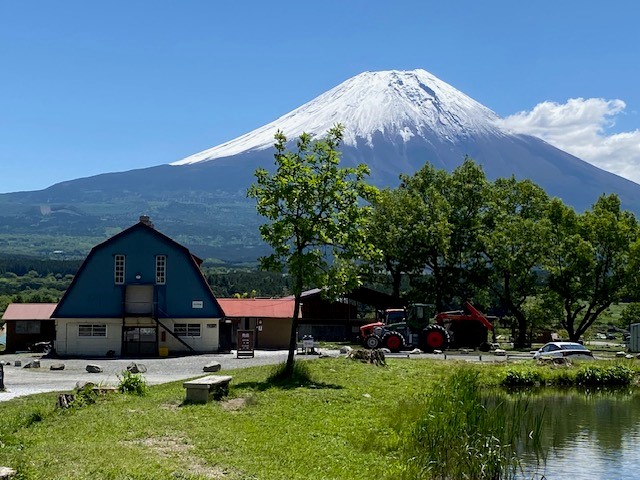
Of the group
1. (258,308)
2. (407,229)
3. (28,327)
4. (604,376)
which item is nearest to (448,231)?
(407,229)

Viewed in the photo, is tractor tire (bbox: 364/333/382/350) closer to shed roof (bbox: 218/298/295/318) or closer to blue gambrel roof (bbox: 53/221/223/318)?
shed roof (bbox: 218/298/295/318)

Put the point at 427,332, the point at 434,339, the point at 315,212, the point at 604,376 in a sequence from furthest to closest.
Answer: the point at 427,332 → the point at 434,339 → the point at 604,376 → the point at 315,212

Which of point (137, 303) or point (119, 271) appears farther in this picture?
point (137, 303)

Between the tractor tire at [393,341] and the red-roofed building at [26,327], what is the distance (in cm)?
2204

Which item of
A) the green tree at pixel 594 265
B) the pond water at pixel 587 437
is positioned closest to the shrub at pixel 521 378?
the pond water at pixel 587 437

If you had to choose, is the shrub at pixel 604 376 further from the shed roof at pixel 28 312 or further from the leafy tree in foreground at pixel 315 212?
the shed roof at pixel 28 312

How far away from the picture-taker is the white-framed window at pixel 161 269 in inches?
1919

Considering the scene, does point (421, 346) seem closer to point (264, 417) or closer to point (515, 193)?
point (515, 193)

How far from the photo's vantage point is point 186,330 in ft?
160

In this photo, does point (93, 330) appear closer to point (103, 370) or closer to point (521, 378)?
point (103, 370)

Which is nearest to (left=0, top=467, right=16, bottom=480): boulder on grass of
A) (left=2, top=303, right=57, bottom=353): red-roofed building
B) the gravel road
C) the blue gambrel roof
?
the gravel road

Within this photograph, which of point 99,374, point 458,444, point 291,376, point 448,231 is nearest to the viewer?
point 458,444

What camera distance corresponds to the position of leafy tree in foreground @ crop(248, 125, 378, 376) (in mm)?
26859

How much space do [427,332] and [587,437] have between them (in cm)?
2592
